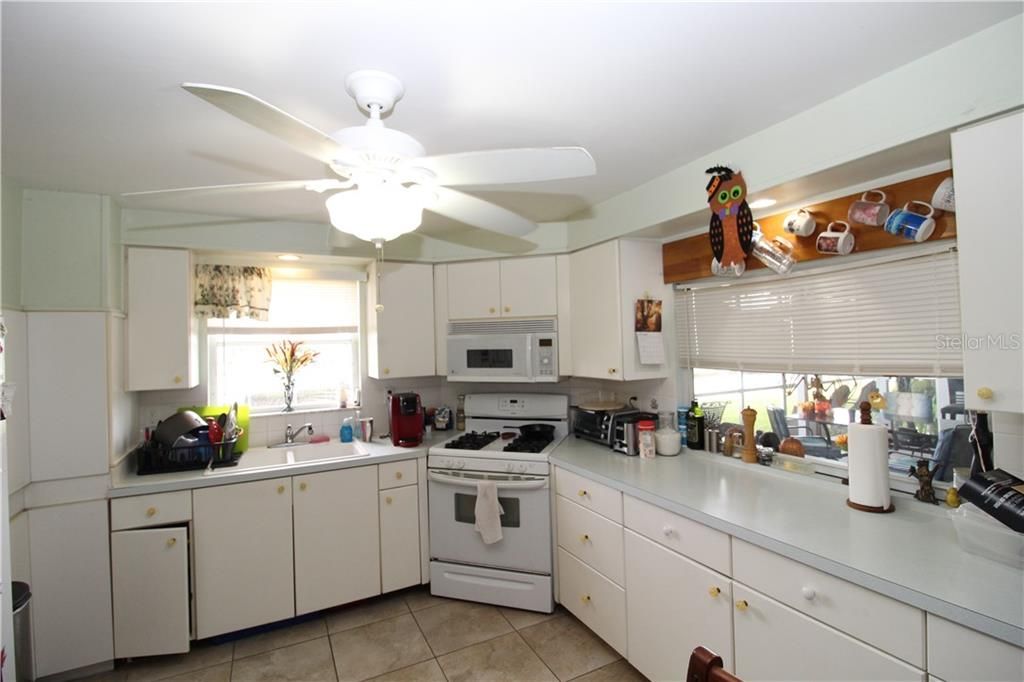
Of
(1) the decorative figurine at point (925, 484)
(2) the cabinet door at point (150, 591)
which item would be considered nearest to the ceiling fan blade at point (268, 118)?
(2) the cabinet door at point (150, 591)

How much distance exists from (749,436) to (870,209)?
3.69ft

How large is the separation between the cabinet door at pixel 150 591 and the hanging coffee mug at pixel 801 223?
124 inches

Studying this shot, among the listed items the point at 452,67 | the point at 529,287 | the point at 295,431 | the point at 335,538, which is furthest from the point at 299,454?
the point at 452,67

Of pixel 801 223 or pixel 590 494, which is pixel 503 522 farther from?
pixel 801 223

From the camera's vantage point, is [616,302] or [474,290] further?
[474,290]

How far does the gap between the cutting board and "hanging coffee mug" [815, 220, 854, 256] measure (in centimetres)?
320

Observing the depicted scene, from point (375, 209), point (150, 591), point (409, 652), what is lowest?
point (409, 652)

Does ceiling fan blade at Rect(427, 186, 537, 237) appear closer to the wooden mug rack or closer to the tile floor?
the wooden mug rack

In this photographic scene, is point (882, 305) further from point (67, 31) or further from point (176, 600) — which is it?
point (176, 600)

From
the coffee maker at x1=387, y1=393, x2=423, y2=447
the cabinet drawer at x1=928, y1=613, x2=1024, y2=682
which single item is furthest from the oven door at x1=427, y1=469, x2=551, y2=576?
the cabinet drawer at x1=928, y1=613, x2=1024, y2=682

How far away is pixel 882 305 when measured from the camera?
1.83 meters

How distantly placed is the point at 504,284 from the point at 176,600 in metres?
2.41

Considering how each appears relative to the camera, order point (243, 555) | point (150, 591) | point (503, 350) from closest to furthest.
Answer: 1. point (150, 591)
2. point (243, 555)
3. point (503, 350)

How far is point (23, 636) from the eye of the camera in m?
2.00
